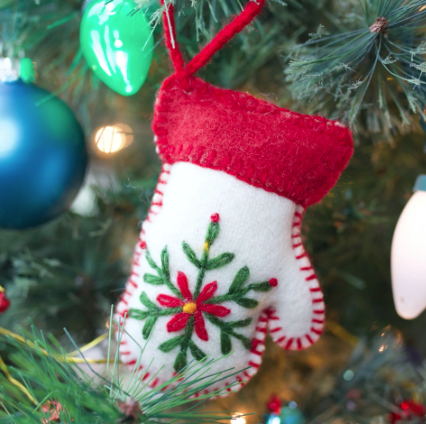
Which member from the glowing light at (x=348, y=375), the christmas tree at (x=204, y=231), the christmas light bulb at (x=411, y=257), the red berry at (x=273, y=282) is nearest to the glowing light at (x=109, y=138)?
the christmas tree at (x=204, y=231)

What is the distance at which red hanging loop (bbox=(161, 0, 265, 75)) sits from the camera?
1.54 ft

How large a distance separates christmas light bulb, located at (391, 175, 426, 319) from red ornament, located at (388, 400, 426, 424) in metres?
0.22

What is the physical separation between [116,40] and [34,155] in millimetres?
212

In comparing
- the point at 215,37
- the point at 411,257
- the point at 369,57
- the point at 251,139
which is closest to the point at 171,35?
the point at 215,37

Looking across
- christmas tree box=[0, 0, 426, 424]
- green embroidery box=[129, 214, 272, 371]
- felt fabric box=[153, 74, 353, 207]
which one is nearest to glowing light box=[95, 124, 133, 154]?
christmas tree box=[0, 0, 426, 424]

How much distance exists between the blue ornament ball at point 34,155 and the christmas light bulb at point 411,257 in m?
0.52

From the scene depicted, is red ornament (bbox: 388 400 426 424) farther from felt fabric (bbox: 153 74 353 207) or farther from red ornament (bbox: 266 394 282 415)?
felt fabric (bbox: 153 74 353 207)

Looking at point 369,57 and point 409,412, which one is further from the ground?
point 369,57

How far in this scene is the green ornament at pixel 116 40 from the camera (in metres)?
0.49

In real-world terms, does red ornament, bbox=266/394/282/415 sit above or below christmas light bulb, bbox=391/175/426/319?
below

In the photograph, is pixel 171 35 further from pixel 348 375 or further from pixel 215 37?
pixel 348 375

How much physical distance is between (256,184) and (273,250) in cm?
10

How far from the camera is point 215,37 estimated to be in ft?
1.62

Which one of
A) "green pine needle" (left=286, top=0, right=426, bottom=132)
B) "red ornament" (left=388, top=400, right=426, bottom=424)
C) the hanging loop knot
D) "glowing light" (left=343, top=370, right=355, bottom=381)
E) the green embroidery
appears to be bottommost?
"glowing light" (left=343, top=370, right=355, bottom=381)
